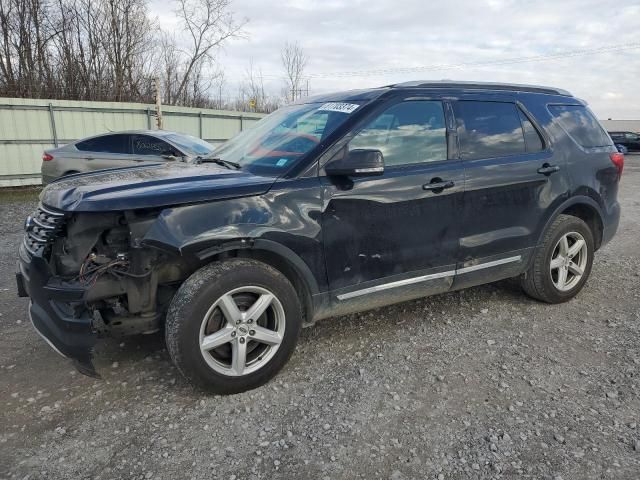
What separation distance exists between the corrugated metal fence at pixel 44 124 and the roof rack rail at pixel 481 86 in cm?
894

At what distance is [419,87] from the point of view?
3420 millimetres

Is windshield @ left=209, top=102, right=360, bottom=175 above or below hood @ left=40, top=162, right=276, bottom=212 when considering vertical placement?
above

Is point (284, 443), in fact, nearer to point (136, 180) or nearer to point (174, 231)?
point (174, 231)

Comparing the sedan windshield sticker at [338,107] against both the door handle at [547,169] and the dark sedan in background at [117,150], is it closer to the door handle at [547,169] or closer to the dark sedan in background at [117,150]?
the door handle at [547,169]

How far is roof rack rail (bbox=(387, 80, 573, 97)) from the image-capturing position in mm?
3443

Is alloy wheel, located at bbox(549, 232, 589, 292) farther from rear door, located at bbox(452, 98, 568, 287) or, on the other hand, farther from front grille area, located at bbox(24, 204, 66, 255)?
front grille area, located at bbox(24, 204, 66, 255)

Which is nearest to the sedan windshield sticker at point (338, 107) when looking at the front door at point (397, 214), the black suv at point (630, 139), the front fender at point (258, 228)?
the front door at point (397, 214)

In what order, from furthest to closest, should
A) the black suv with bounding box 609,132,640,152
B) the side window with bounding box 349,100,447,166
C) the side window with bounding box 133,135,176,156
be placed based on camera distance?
the black suv with bounding box 609,132,640,152
the side window with bounding box 133,135,176,156
the side window with bounding box 349,100,447,166

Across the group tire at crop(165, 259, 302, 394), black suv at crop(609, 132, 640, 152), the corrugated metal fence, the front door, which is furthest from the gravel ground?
black suv at crop(609, 132, 640, 152)

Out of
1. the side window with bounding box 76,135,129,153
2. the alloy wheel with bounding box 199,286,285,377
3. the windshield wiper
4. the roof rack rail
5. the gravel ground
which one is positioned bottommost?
the gravel ground

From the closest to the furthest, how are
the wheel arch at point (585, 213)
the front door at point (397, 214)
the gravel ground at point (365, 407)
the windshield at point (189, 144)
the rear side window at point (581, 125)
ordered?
the gravel ground at point (365, 407)
the front door at point (397, 214)
the wheel arch at point (585, 213)
the rear side window at point (581, 125)
the windshield at point (189, 144)

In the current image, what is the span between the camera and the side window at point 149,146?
27.1 ft

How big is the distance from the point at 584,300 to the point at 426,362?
6.92 feet

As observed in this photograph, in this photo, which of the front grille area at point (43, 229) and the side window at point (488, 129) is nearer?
the front grille area at point (43, 229)
